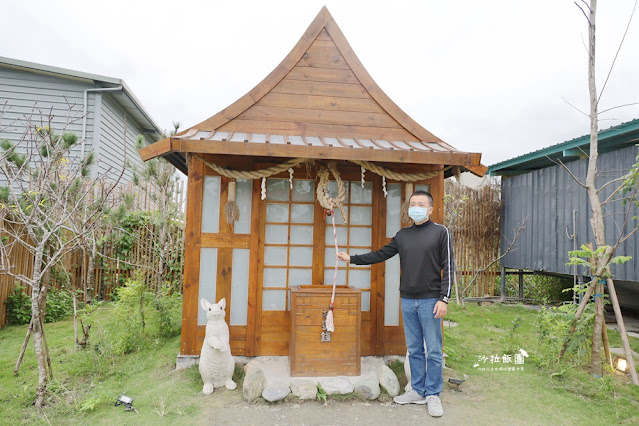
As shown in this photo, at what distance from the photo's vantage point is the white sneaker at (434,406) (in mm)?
3742

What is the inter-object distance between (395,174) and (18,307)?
6.86 m

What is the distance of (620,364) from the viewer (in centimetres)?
488

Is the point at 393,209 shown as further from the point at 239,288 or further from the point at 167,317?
the point at 167,317

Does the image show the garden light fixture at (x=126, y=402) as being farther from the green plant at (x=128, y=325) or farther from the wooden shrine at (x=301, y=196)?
the green plant at (x=128, y=325)

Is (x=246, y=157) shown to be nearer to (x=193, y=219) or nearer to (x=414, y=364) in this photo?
(x=193, y=219)

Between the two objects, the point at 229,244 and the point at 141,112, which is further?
the point at 141,112

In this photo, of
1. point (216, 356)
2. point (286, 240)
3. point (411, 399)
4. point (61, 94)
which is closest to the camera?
point (411, 399)

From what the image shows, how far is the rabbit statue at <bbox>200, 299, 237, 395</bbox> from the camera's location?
4.20 meters

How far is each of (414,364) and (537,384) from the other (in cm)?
171

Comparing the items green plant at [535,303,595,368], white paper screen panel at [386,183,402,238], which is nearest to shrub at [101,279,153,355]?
white paper screen panel at [386,183,402,238]

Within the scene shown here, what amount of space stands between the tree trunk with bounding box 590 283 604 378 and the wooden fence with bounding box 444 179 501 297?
5197mm

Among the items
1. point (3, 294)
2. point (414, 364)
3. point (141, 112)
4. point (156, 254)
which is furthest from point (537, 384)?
point (141, 112)

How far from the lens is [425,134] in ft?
17.4

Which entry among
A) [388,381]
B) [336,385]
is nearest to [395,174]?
[388,381]
